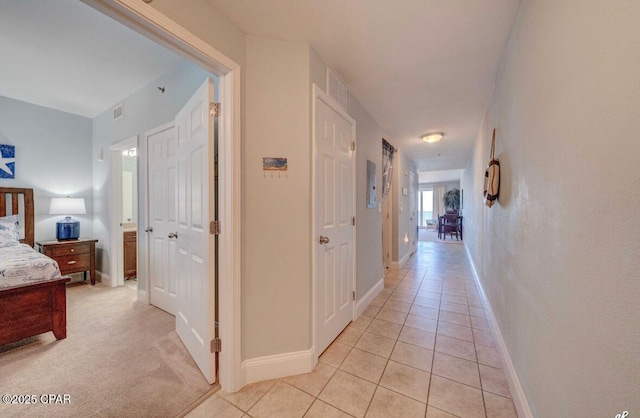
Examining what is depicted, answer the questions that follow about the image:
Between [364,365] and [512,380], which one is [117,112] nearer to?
[364,365]

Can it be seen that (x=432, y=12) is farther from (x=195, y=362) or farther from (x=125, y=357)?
(x=125, y=357)

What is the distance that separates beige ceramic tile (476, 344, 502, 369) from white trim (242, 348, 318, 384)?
138 centimetres

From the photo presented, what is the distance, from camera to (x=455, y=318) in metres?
2.62

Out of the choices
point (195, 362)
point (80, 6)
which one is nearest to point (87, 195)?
point (80, 6)

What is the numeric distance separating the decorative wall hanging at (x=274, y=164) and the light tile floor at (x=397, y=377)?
4.91ft

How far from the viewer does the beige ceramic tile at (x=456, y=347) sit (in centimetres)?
196

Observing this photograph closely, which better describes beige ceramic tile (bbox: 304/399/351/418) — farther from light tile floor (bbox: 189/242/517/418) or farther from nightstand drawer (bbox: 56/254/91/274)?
nightstand drawer (bbox: 56/254/91/274)

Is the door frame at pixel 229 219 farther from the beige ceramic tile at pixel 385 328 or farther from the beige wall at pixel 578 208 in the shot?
the beige wall at pixel 578 208

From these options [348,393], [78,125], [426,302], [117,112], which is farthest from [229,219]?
[78,125]

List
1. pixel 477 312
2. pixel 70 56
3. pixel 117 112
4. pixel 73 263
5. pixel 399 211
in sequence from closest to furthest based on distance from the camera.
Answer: pixel 70 56, pixel 477 312, pixel 117 112, pixel 73 263, pixel 399 211

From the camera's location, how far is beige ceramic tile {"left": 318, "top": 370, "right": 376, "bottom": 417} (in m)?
1.44

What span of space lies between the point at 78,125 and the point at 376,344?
532 centimetres

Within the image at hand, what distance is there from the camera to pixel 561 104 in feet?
3.15

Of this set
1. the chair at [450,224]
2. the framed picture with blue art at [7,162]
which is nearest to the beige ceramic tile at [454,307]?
the framed picture with blue art at [7,162]
